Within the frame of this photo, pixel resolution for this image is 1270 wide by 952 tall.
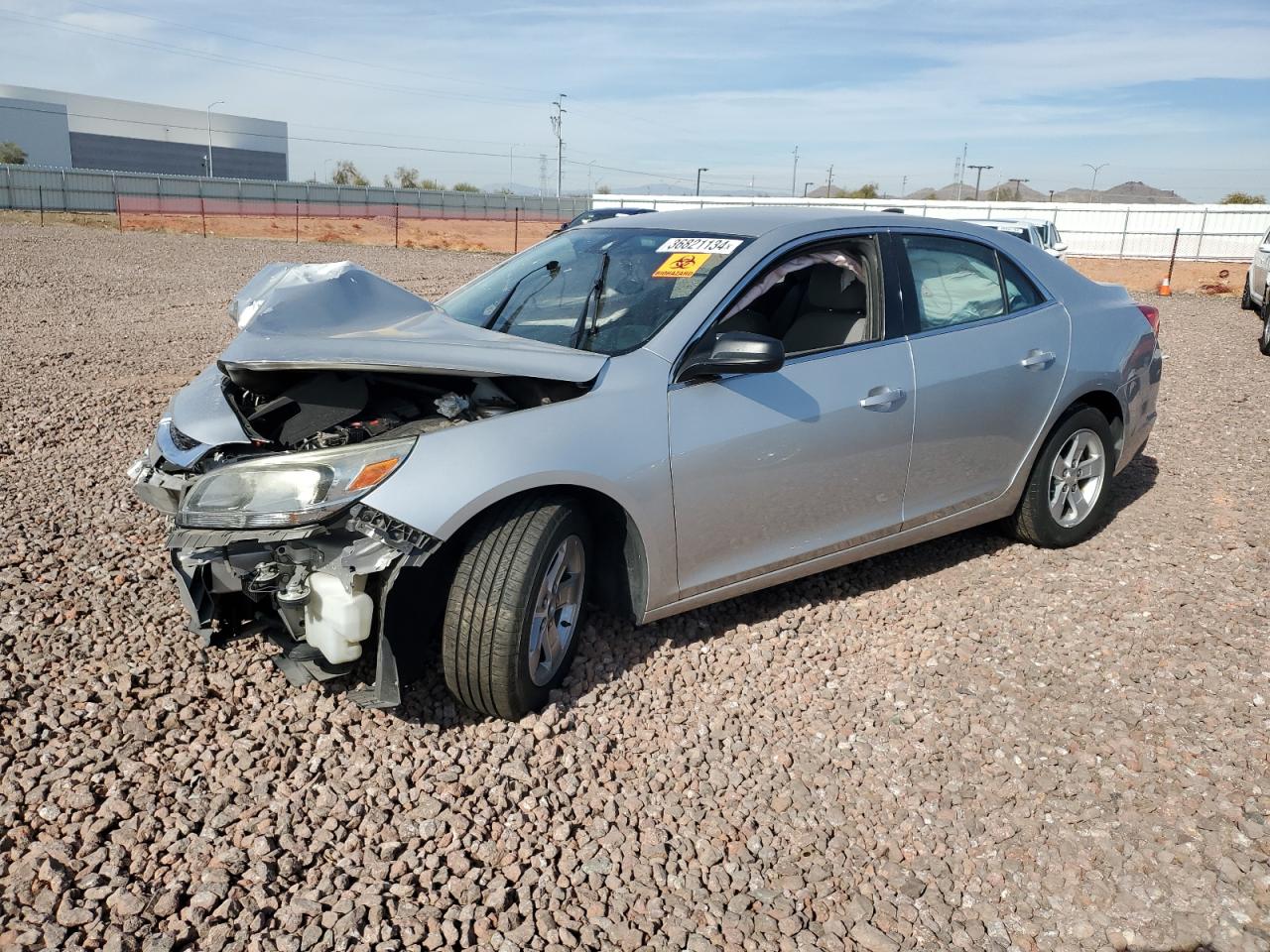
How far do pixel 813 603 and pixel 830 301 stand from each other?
4.48 ft

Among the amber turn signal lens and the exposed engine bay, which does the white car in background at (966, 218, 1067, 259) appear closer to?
the exposed engine bay

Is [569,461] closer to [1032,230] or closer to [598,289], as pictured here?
[598,289]

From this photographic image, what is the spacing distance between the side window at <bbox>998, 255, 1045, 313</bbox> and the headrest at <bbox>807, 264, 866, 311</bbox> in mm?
992

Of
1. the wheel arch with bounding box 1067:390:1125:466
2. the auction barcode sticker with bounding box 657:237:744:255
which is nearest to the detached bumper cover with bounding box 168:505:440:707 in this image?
the auction barcode sticker with bounding box 657:237:744:255

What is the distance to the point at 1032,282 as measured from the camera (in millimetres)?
5090

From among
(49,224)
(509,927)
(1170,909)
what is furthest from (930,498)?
(49,224)

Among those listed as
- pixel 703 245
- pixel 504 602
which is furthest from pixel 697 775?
pixel 703 245

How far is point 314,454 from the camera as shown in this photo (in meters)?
3.21

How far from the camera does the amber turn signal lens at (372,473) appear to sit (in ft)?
10.2

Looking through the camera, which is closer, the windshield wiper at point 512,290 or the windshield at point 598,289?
the windshield at point 598,289

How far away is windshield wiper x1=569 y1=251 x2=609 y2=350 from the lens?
12.9 ft

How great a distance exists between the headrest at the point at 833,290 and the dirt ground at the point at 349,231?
30.5 metres

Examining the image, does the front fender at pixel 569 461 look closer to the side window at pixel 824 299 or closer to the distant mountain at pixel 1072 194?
the side window at pixel 824 299

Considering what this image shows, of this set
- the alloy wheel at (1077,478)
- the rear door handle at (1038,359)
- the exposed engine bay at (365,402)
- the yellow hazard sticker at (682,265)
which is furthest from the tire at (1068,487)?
the exposed engine bay at (365,402)
